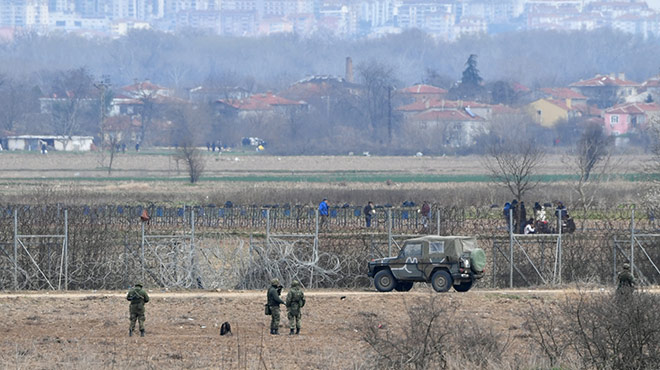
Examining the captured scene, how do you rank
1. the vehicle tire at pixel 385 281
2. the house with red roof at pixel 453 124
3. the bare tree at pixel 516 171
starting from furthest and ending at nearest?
1. the house with red roof at pixel 453 124
2. the bare tree at pixel 516 171
3. the vehicle tire at pixel 385 281

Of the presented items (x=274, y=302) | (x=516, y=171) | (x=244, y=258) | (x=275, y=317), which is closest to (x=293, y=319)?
(x=275, y=317)

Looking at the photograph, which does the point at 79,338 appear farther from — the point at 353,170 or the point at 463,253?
the point at 353,170

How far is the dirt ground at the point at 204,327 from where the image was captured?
2386 centimetres

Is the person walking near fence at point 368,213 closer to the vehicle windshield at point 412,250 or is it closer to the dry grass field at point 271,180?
the dry grass field at point 271,180

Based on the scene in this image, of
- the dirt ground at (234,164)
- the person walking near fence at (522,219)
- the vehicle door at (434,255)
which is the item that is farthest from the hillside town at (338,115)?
the vehicle door at (434,255)

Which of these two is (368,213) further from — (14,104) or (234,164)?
(14,104)

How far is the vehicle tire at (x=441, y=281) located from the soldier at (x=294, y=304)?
16.1 ft

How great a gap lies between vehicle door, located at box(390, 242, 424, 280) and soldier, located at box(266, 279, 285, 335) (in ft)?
17.3

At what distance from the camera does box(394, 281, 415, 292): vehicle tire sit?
31078 millimetres

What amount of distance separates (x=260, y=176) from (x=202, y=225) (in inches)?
1411

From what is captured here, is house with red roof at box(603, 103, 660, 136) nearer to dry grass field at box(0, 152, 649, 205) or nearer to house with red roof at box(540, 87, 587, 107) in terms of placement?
house with red roof at box(540, 87, 587, 107)

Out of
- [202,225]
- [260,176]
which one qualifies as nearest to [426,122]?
[260,176]

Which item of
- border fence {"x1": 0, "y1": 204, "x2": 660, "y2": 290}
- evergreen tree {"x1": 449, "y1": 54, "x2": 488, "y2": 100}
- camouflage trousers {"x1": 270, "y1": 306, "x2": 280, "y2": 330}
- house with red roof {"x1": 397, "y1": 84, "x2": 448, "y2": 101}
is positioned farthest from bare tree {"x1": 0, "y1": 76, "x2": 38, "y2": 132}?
camouflage trousers {"x1": 270, "y1": 306, "x2": 280, "y2": 330}

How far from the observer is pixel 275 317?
26016 millimetres
